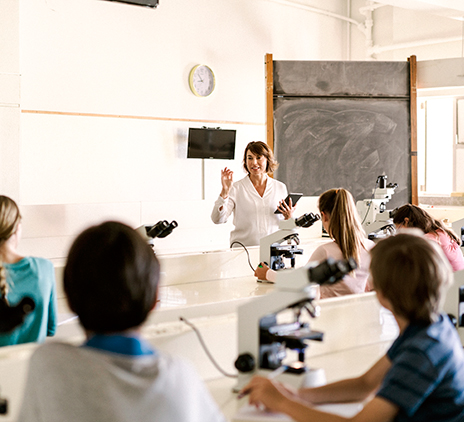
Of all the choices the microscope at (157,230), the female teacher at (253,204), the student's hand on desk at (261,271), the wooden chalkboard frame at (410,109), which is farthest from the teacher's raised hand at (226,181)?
the wooden chalkboard frame at (410,109)

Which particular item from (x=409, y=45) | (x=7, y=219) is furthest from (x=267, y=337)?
(x=409, y=45)

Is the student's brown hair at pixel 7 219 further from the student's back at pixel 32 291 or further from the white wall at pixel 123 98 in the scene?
the white wall at pixel 123 98

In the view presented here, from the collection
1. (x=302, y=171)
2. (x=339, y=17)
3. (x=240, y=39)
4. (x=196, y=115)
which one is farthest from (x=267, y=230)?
(x=339, y=17)

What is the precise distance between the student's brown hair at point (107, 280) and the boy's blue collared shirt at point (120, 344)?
17 millimetres

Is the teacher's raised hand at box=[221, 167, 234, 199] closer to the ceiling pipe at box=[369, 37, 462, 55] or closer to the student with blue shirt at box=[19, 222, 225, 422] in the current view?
the student with blue shirt at box=[19, 222, 225, 422]

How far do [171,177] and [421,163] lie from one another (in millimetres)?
3176

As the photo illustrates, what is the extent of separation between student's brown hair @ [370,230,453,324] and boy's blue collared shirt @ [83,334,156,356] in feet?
2.09

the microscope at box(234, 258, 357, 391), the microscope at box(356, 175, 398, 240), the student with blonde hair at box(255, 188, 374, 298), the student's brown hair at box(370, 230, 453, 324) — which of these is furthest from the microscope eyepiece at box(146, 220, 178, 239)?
the student's brown hair at box(370, 230, 453, 324)

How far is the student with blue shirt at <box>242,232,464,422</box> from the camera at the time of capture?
1.17 m

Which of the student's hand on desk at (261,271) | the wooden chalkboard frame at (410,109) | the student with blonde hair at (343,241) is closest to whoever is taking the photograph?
the student with blonde hair at (343,241)

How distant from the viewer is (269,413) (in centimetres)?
128

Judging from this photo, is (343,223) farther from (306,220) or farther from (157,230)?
(157,230)

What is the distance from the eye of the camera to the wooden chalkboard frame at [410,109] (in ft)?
17.8

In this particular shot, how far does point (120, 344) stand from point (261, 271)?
234 cm
